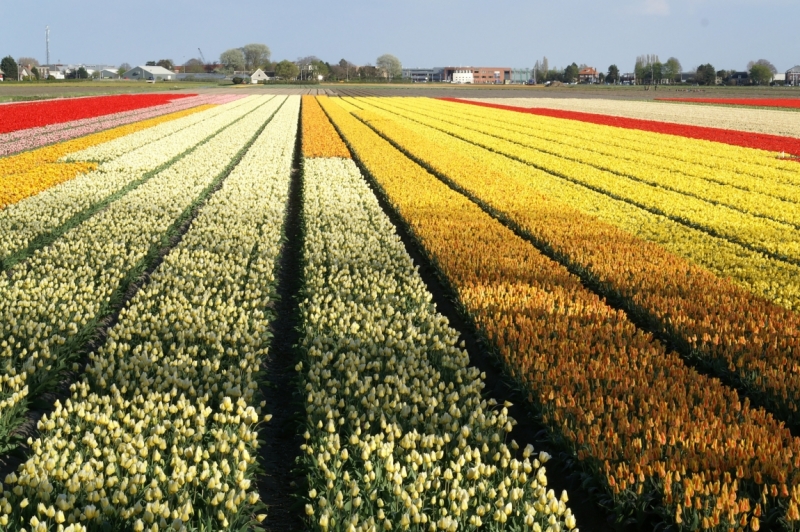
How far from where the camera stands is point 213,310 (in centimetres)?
862

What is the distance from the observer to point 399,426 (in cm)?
580

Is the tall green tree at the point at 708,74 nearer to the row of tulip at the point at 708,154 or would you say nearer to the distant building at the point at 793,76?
the distant building at the point at 793,76

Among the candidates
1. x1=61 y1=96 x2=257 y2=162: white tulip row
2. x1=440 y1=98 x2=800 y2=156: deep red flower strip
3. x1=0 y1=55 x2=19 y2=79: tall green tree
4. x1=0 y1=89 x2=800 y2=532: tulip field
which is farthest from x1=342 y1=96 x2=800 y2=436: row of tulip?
x1=0 y1=55 x2=19 y2=79: tall green tree

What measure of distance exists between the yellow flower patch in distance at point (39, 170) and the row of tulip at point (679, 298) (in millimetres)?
9624

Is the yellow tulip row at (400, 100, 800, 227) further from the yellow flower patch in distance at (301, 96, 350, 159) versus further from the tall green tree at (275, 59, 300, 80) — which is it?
the tall green tree at (275, 59, 300, 80)

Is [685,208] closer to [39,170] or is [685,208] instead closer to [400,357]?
[400,357]

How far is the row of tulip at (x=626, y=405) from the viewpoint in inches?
192

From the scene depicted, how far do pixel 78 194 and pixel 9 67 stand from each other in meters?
139

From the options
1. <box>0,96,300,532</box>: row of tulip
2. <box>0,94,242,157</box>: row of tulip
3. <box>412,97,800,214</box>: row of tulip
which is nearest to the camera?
<box>0,96,300,532</box>: row of tulip

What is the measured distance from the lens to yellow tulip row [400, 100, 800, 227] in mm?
16250

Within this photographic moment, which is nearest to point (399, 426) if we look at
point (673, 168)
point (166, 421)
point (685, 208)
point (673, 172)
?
point (166, 421)

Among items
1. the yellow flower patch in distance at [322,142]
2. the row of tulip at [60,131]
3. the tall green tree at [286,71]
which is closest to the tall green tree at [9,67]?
the tall green tree at [286,71]

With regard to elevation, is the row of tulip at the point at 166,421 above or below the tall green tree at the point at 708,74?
below

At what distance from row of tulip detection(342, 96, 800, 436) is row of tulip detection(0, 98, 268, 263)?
8.01 metres
